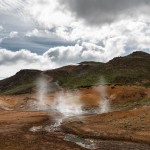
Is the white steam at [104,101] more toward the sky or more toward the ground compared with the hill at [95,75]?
more toward the ground

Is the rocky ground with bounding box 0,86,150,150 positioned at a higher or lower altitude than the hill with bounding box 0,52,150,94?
lower

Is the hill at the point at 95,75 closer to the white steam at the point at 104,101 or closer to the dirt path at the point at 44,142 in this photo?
the white steam at the point at 104,101

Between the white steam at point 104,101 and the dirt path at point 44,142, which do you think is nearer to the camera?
the dirt path at point 44,142

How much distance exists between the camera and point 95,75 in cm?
15112

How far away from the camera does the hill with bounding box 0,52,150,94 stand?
137125 millimetres

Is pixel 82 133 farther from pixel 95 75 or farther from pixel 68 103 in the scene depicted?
pixel 95 75

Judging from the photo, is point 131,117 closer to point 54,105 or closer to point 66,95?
point 54,105

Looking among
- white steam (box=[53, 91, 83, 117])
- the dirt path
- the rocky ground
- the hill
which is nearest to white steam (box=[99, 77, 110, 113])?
white steam (box=[53, 91, 83, 117])

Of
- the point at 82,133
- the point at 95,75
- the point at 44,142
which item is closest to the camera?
the point at 44,142

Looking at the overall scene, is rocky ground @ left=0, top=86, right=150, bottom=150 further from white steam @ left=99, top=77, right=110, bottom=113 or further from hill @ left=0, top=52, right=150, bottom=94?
hill @ left=0, top=52, right=150, bottom=94

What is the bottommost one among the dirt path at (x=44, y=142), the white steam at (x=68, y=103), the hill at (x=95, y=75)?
the dirt path at (x=44, y=142)

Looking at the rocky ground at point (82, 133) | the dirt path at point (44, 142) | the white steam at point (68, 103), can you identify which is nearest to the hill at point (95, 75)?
the white steam at point (68, 103)

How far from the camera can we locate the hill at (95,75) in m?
137

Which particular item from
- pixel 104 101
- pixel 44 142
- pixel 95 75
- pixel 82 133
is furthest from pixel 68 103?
pixel 95 75
